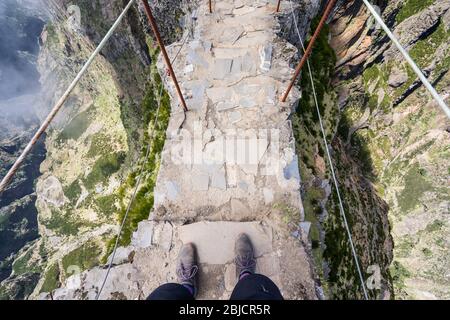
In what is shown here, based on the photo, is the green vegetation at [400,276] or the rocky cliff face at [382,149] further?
the green vegetation at [400,276]

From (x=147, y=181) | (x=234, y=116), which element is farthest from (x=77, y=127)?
(x=234, y=116)

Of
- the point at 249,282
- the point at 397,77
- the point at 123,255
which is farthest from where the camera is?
the point at 397,77

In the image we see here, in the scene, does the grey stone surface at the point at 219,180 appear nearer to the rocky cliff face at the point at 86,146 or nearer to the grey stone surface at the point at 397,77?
the rocky cliff face at the point at 86,146

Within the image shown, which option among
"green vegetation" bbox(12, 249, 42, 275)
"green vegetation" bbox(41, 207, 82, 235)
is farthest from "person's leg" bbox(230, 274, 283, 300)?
"green vegetation" bbox(12, 249, 42, 275)

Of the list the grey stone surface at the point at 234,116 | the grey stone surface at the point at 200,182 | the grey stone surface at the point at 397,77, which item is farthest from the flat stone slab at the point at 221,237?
the grey stone surface at the point at 397,77

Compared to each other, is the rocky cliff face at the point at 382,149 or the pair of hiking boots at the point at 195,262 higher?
the rocky cliff face at the point at 382,149

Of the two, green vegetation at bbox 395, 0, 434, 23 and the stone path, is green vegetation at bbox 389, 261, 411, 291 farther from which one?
Answer: the stone path

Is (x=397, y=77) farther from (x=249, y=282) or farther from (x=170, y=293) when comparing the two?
(x=170, y=293)
